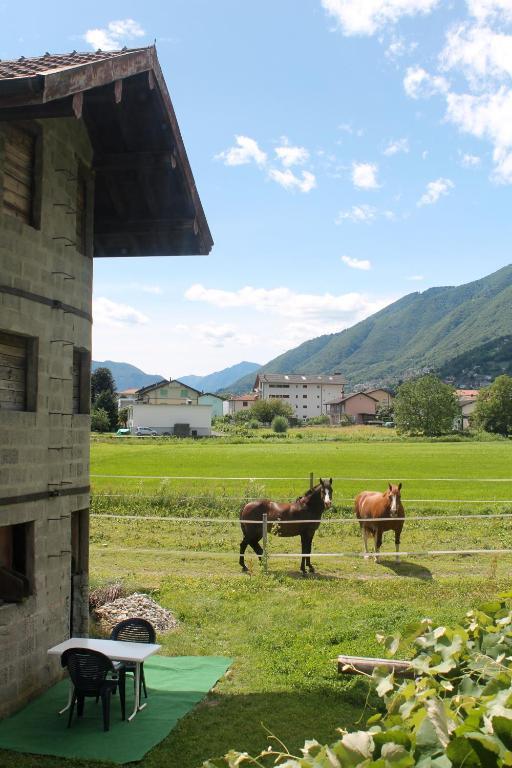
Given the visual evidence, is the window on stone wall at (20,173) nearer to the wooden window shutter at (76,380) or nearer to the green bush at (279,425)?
the wooden window shutter at (76,380)

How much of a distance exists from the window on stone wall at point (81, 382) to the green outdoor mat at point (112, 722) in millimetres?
3655

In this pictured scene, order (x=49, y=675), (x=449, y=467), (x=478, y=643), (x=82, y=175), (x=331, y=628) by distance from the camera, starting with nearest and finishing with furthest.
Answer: (x=478, y=643) < (x=49, y=675) < (x=82, y=175) < (x=331, y=628) < (x=449, y=467)

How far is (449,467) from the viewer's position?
4072 centimetres

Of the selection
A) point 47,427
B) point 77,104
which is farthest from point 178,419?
point 77,104

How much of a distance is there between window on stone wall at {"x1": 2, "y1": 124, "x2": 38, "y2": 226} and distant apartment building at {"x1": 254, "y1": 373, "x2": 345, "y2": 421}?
138460mm

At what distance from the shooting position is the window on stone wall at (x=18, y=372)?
27.1ft

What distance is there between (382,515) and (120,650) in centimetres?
983

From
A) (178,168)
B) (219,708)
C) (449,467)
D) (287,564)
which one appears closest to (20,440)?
(219,708)

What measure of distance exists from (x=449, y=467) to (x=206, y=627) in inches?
1248

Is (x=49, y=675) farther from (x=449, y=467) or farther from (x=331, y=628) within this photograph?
(x=449, y=467)

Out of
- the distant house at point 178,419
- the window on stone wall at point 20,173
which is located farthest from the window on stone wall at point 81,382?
the distant house at point 178,419

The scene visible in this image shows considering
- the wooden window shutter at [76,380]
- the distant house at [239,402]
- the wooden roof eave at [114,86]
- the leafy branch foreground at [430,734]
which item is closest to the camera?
the leafy branch foreground at [430,734]

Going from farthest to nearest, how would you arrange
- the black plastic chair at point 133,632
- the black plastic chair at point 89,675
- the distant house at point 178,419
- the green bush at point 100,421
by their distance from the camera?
the green bush at point 100,421
the distant house at point 178,419
the black plastic chair at point 133,632
the black plastic chair at point 89,675

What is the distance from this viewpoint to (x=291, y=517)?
16.3m
